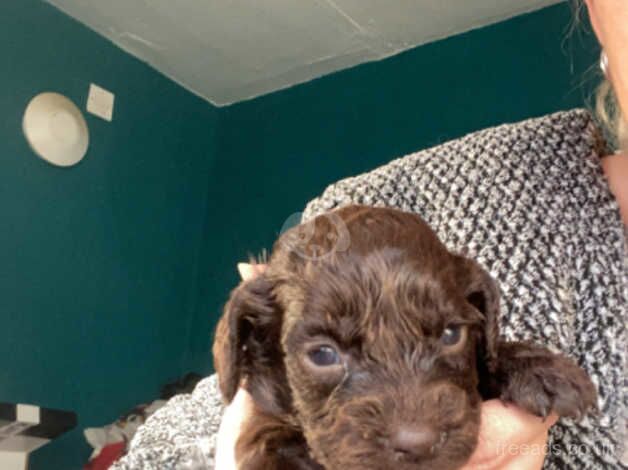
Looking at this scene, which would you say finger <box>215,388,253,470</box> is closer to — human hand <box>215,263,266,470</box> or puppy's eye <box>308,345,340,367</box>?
human hand <box>215,263,266,470</box>

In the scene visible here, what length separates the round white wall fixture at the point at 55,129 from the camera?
193 inches

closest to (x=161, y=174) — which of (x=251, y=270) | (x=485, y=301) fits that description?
(x=251, y=270)

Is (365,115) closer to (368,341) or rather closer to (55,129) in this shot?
(55,129)

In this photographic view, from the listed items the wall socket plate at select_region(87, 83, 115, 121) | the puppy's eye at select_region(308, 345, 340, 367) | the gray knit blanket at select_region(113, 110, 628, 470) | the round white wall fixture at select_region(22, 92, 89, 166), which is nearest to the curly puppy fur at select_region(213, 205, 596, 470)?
the puppy's eye at select_region(308, 345, 340, 367)

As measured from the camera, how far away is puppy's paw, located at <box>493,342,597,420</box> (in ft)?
4.91

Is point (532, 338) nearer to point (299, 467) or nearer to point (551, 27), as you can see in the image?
point (299, 467)

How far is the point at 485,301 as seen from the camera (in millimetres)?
1526

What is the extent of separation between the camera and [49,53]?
16.8 ft

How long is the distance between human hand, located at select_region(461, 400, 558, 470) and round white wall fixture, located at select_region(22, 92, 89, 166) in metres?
4.28

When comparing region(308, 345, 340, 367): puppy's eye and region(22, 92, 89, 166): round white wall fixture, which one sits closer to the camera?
region(308, 345, 340, 367): puppy's eye

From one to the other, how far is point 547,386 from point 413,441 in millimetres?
493

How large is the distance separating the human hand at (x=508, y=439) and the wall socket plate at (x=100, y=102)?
15.4 feet

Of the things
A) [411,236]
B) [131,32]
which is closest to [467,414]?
[411,236]

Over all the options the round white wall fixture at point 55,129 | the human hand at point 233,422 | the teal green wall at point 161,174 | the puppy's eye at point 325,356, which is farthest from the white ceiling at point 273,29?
the puppy's eye at point 325,356
